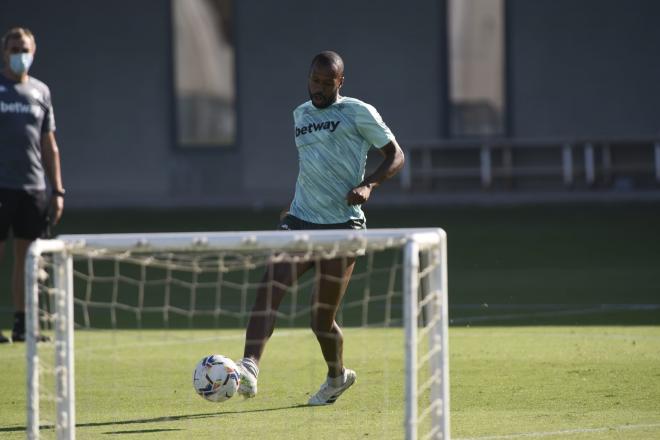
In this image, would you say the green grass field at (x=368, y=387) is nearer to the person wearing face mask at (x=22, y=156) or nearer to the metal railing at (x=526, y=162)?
the person wearing face mask at (x=22, y=156)

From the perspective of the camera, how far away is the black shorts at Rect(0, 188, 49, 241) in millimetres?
9742

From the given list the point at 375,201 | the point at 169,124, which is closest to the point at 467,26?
the point at 375,201

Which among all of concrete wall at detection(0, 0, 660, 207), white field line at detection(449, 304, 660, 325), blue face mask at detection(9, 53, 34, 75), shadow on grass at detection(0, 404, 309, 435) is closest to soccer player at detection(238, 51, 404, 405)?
shadow on grass at detection(0, 404, 309, 435)

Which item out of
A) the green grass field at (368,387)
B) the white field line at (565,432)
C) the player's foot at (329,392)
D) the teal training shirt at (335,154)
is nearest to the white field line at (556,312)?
the green grass field at (368,387)

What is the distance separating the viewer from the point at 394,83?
83.0 feet

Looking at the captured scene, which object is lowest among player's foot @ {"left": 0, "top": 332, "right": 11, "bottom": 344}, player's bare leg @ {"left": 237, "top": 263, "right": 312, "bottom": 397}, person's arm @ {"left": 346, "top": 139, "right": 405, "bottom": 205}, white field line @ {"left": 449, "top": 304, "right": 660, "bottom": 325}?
white field line @ {"left": 449, "top": 304, "right": 660, "bottom": 325}

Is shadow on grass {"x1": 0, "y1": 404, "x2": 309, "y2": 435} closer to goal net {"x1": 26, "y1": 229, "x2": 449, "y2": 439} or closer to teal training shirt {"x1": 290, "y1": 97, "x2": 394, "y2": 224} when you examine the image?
goal net {"x1": 26, "y1": 229, "x2": 449, "y2": 439}

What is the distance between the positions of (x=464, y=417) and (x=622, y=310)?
15.0 feet

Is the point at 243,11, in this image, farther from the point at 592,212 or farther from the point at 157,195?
the point at 592,212

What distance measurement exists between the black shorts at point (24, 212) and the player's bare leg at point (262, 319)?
3258mm

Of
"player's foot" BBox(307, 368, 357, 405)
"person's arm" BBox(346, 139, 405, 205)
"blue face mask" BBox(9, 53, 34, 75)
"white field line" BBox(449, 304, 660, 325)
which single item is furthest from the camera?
"white field line" BBox(449, 304, 660, 325)

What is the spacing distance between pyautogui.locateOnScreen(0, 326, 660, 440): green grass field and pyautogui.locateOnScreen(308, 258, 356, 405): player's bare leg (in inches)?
4.8

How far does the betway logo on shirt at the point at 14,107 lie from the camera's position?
9.58m

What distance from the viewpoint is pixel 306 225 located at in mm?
7363
